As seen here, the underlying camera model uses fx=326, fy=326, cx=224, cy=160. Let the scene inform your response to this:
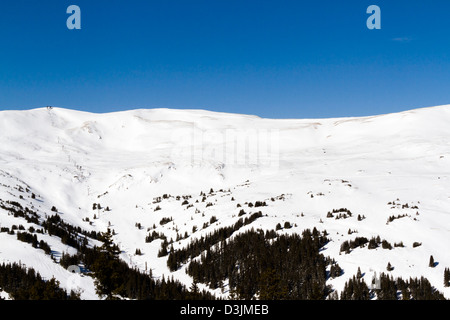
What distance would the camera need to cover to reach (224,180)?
212ft

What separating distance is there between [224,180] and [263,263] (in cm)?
3696

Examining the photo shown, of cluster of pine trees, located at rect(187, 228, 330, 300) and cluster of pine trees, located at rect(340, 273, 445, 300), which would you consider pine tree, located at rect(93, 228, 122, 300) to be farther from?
cluster of pine trees, located at rect(340, 273, 445, 300)

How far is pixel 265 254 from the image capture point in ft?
95.8

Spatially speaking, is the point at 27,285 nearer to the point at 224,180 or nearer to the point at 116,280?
the point at 116,280

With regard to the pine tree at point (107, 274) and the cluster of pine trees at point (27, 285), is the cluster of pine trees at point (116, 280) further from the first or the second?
the cluster of pine trees at point (27, 285)

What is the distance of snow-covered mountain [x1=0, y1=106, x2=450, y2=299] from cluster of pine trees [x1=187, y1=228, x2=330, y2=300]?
4.52 ft

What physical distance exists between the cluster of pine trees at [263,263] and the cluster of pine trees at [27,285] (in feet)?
37.5

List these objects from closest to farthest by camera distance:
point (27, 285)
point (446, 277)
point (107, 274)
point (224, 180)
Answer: point (107, 274)
point (27, 285)
point (446, 277)
point (224, 180)

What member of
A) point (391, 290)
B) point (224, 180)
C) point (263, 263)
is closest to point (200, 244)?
point (263, 263)

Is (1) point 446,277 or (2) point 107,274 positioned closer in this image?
(2) point 107,274

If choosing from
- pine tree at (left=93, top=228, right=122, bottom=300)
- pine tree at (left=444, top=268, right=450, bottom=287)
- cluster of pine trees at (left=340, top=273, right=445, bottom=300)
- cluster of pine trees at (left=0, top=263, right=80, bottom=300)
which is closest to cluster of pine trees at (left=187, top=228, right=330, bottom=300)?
cluster of pine trees at (left=340, top=273, right=445, bottom=300)

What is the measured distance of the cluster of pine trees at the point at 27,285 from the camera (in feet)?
59.4
